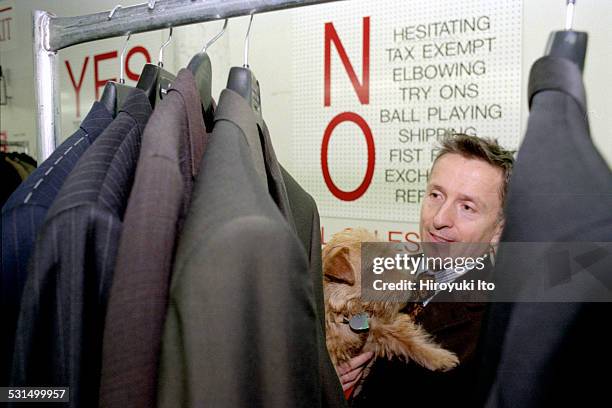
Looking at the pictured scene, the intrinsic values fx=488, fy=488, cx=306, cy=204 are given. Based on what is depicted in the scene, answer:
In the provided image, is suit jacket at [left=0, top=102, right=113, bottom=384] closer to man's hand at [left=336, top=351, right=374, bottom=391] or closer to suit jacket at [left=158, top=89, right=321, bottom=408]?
suit jacket at [left=158, top=89, right=321, bottom=408]

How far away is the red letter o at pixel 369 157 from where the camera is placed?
1.84 m

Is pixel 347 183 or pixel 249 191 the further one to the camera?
pixel 347 183

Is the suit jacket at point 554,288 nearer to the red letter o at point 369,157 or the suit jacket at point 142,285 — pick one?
the suit jacket at point 142,285

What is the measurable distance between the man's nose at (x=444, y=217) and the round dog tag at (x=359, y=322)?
419 millimetres

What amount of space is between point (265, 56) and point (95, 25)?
1.32 meters

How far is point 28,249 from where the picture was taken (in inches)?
20.7

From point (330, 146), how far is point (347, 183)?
0.16m

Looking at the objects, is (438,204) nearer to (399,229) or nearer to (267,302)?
(399,229)

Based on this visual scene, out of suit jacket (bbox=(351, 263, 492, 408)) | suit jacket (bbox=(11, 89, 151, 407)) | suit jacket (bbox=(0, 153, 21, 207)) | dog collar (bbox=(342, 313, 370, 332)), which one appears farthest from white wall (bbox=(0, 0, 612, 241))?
suit jacket (bbox=(11, 89, 151, 407))

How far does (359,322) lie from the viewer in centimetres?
93

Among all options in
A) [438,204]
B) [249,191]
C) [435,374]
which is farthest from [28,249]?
[438,204]

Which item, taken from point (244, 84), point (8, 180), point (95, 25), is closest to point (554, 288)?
point (244, 84)

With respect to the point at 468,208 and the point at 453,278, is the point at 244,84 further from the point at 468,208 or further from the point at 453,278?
the point at 468,208

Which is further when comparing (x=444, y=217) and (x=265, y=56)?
(x=265, y=56)
